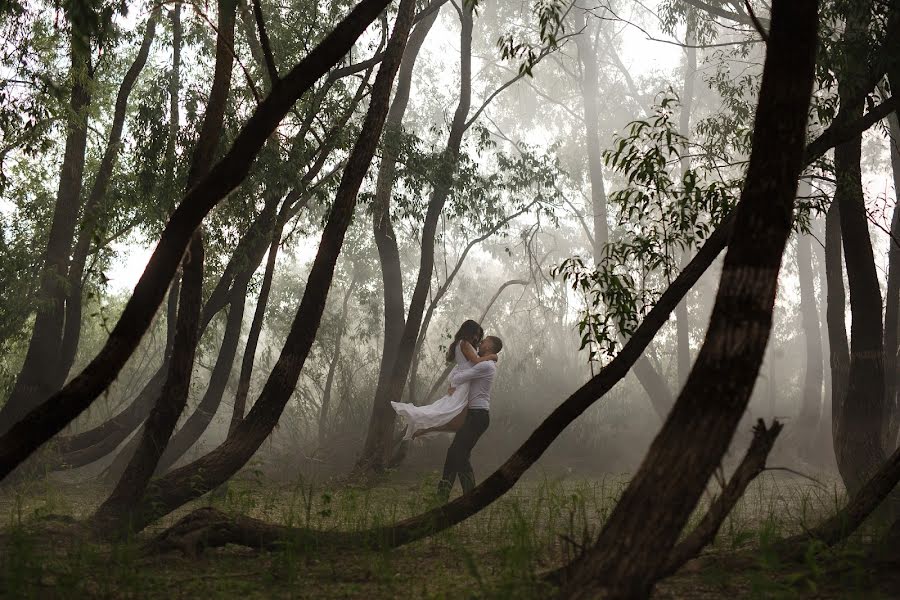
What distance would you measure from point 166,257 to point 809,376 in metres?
16.9

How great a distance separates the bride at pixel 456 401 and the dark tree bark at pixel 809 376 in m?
8.15

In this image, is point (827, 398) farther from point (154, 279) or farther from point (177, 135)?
point (154, 279)

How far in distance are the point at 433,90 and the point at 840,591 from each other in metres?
24.3

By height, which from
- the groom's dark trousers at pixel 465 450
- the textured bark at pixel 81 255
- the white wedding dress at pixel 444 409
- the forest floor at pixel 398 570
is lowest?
the forest floor at pixel 398 570

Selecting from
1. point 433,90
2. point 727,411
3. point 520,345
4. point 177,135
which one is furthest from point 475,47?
point 727,411

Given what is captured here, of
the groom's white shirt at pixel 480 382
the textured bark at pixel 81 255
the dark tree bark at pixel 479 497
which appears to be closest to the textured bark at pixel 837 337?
the groom's white shirt at pixel 480 382

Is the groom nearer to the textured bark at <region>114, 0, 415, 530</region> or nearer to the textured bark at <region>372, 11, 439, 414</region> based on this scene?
the textured bark at <region>114, 0, 415, 530</region>

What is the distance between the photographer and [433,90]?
2677 centimetres

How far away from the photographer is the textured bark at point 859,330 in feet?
23.5

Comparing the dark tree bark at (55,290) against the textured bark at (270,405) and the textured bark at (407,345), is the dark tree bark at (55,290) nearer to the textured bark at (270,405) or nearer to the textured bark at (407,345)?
the textured bark at (407,345)

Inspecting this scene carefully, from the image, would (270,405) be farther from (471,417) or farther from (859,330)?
(859,330)

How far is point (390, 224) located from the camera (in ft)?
43.3

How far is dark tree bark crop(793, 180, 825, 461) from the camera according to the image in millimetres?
17094

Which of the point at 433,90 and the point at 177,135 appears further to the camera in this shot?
the point at 433,90
